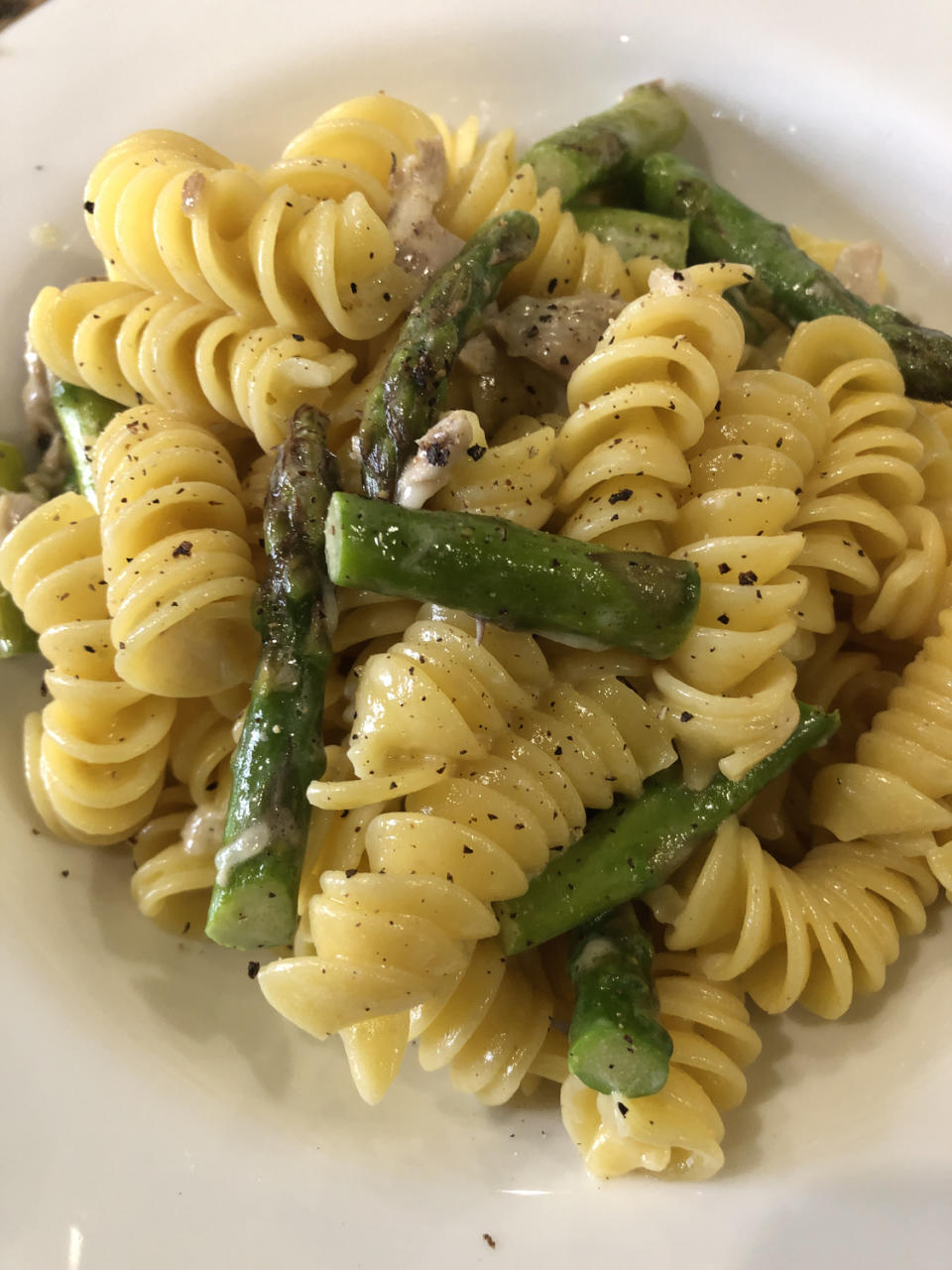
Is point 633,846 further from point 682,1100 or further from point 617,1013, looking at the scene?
point 682,1100

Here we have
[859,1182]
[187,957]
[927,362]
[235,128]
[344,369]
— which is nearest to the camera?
[859,1182]

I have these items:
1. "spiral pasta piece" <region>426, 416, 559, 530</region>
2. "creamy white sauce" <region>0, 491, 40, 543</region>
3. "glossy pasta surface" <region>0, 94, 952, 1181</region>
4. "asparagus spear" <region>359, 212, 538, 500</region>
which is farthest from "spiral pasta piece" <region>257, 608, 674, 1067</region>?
"creamy white sauce" <region>0, 491, 40, 543</region>

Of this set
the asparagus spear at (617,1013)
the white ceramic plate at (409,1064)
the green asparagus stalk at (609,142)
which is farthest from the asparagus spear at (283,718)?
the green asparagus stalk at (609,142)

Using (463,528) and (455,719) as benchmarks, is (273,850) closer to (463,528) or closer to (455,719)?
(455,719)

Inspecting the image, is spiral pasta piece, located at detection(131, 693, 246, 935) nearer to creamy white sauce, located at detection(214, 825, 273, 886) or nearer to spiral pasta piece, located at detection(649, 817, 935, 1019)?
creamy white sauce, located at detection(214, 825, 273, 886)

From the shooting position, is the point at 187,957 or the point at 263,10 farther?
the point at 263,10

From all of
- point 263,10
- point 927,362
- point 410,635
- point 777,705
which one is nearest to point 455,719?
point 410,635

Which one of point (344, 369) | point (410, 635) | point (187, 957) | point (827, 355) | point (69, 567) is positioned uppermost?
point (827, 355)
